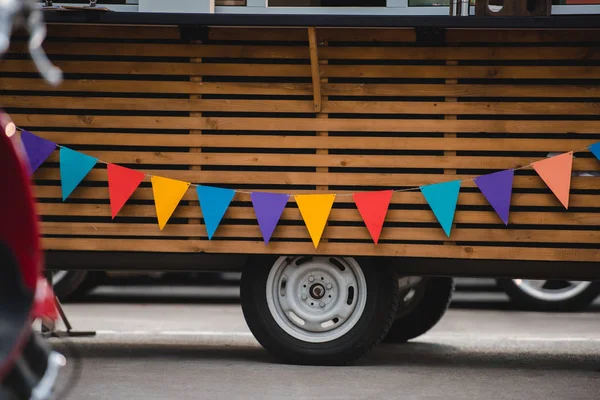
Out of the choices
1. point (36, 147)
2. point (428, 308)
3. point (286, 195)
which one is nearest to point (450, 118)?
point (286, 195)

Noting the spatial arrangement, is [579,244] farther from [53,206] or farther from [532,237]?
[53,206]

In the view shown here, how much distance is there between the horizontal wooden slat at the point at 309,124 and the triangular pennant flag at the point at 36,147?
0.10 m

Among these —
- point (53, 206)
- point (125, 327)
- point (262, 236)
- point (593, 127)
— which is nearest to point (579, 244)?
point (593, 127)

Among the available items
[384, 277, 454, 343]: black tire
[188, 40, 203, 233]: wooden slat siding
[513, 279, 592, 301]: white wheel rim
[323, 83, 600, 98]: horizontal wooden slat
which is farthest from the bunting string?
A: [513, 279, 592, 301]: white wheel rim

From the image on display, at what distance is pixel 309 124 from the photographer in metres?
7.07

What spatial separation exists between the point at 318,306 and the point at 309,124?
1177 mm

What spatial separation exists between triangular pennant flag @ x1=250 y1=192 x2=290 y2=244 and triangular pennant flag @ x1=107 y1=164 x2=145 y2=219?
2.57 feet

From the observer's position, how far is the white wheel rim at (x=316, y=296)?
7.13m

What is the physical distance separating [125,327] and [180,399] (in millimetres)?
4415

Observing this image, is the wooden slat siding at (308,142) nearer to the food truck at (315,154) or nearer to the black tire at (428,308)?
the food truck at (315,154)

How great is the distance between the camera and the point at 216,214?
7.03m

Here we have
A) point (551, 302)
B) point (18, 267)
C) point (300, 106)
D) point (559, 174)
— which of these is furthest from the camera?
point (551, 302)

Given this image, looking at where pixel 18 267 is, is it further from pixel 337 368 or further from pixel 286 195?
pixel 337 368

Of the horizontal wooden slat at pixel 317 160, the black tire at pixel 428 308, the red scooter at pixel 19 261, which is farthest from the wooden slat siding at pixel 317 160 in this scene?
the red scooter at pixel 19 261
